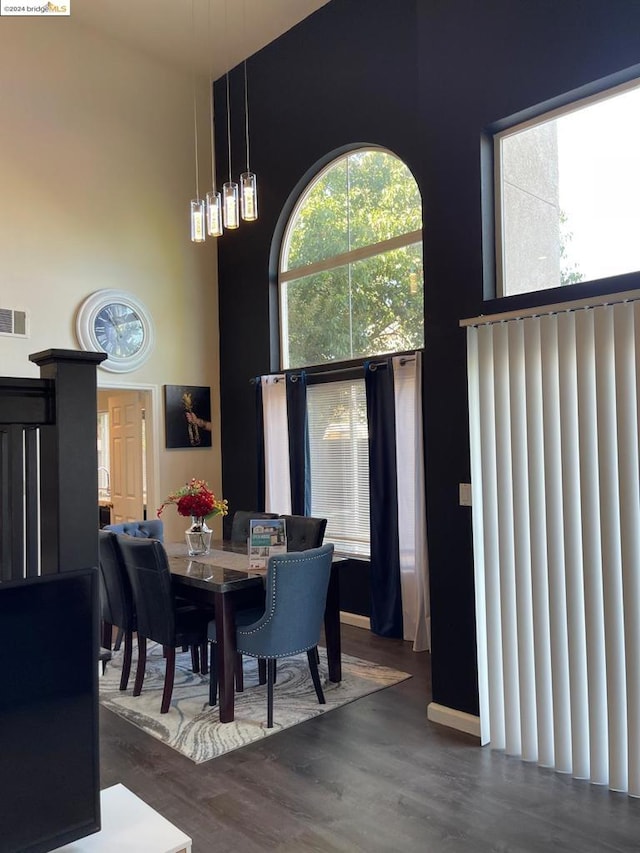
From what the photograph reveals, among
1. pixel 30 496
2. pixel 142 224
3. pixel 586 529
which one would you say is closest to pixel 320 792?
pixel 586 529

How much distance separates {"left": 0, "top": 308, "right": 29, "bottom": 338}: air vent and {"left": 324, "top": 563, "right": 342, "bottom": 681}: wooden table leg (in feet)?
11.0

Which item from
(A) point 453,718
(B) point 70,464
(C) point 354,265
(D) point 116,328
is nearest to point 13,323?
(D) point 116,328

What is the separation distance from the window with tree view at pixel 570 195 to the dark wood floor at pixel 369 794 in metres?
2.23

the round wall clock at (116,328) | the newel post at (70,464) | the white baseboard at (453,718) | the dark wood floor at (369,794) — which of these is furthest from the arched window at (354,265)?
the newel post at (70,464)

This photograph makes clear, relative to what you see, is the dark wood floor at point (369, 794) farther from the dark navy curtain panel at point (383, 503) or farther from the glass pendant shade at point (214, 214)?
the glass pendant shade at point (214, 214)

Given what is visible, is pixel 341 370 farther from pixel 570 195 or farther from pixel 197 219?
pixel 570 195

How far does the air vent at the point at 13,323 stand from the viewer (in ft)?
17.7

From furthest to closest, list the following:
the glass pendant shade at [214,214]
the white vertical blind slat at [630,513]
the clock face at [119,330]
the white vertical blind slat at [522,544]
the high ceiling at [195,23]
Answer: the clock face at [119,330] → the high ceiling at [195,23] → the glass pendant shade at [214,214] → the white vertical blind slat at [522,544] → the white vertical blind slat at [630,513]

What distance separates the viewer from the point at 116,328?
6.10m

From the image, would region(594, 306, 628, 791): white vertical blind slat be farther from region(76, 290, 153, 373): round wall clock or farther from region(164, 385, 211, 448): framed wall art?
region(164, 385, 211, 448): framed wall art

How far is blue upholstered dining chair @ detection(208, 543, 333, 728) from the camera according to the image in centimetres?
345

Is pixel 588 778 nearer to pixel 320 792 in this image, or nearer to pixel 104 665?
pixel 320 792

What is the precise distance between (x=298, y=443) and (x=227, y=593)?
241 centimetres

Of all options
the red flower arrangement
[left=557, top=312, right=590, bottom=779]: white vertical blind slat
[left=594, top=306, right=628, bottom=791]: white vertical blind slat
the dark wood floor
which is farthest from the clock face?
[left=594, top=306, right=628, bottom=791]: white vertical blind slat
